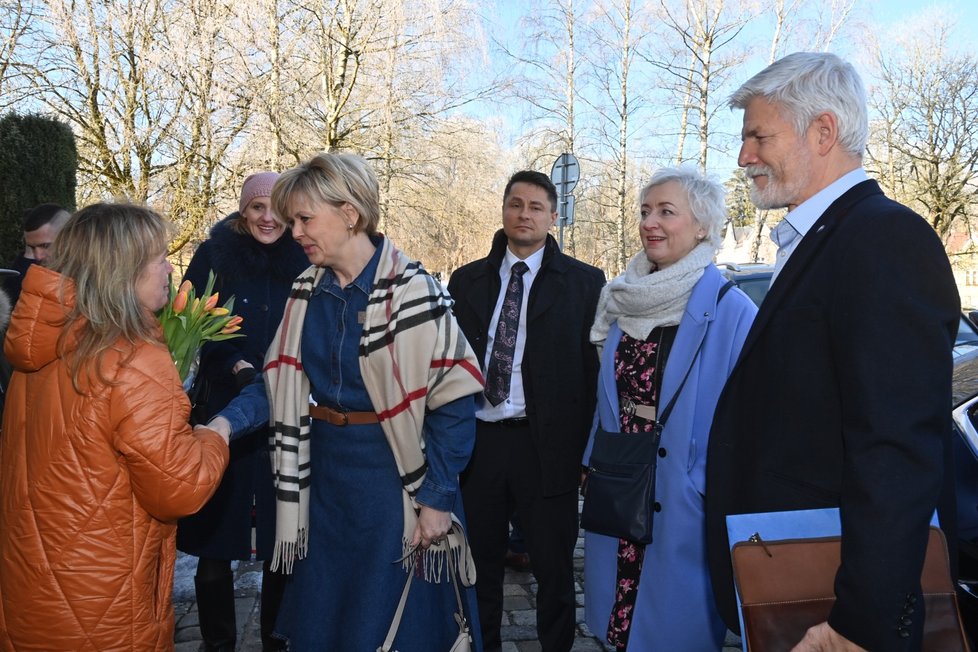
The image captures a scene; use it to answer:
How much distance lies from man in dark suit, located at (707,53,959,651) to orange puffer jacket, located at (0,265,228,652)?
151cm

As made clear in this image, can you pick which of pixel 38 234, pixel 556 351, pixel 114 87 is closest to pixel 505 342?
pixel 556 351

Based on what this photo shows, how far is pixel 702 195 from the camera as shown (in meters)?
3.10

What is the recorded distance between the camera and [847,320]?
149 centimetres

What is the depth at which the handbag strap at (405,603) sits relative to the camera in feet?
7.70

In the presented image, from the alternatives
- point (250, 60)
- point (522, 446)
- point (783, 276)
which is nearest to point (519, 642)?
point (522, 446)

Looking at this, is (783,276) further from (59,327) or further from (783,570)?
(59,327)

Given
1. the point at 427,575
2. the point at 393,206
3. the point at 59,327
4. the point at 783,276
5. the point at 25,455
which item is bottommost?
the point at 427,575

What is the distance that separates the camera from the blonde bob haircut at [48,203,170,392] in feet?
6.71

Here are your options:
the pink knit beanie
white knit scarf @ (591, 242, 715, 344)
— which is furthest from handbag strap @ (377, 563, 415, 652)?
the pink knit beanie

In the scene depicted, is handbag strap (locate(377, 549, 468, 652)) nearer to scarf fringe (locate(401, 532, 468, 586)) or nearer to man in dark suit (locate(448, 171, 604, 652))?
scarf fringe (locate(401, 532, 468, 586))

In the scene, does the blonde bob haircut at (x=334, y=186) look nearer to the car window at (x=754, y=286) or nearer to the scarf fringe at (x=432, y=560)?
the scarf fringe at (x=432, y=560)

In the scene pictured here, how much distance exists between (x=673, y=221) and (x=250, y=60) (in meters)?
13.3

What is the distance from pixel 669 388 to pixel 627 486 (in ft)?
1.33

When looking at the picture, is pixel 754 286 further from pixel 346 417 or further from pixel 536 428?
pixel 346 417
